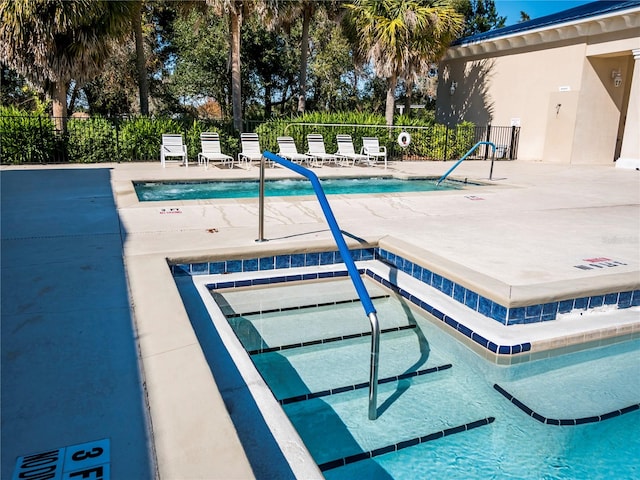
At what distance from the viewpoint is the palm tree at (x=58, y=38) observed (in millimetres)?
11023

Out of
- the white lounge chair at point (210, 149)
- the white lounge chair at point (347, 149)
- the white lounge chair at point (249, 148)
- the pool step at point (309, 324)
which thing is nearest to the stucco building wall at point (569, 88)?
the white lounge chair at point (347, 149)

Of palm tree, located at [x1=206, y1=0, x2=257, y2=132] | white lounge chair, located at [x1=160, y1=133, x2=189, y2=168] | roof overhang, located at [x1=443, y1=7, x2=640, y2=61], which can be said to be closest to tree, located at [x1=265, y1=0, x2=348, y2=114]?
palm tree, located at [x1=206, y1=0, x2=257, y2=132]

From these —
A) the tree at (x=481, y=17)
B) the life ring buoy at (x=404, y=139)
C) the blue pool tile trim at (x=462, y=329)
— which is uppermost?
the tree at (x=481, y=17)

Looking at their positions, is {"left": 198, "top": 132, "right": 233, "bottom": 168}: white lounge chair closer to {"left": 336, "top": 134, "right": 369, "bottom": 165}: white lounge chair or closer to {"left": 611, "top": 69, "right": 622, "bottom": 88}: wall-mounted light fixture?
{"left": 336, "top": 134, "right": 369, "bottom": 165}: white lounge chair

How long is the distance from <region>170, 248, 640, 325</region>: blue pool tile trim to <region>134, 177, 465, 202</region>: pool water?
4.85 meters

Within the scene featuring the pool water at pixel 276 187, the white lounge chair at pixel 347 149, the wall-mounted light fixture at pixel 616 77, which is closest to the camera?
the pool water at pixel 276 187

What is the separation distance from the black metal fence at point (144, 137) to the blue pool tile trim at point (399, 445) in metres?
12.0

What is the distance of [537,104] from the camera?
18.1 meters

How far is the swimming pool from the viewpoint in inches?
98.0

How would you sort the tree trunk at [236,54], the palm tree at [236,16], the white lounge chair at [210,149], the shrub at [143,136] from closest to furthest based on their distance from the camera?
the white lounge chair at [210,149] < the shrub at [143,136] < the palm tree at [236,16] < the tree trunk at [236,54]

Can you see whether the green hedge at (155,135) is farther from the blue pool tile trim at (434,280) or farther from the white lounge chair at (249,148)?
the blue pool tile trim at (434,280)

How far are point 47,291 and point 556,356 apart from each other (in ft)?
11.8

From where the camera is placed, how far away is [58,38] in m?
11.9

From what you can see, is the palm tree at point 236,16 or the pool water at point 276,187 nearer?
the pool water at point 276,187
